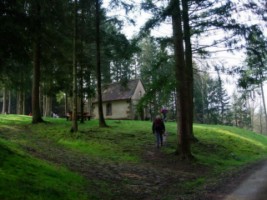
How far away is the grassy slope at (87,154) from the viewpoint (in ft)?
25.1

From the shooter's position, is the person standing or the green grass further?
the person standing

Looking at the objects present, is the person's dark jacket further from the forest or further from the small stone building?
the small stone building

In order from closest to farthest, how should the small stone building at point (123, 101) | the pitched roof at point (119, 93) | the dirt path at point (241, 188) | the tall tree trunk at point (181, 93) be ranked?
1. the dirt path at point (241, 188)
2. the tall tree trunk at point (181, 93)
3. the small stone building at point (123, 101)
4. the pitched roof at point (119, 93)

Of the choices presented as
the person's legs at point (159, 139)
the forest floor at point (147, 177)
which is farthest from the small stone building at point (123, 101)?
the forest floor at point (147, 177)

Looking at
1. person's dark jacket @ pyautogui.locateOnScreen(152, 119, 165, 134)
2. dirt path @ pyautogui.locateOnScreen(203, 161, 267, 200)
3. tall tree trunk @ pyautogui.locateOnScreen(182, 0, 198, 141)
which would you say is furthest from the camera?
person's dark jacket @ pyautogui.locateOnScreen(152, 119, 165, 134)

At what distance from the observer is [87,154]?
47.6 ft

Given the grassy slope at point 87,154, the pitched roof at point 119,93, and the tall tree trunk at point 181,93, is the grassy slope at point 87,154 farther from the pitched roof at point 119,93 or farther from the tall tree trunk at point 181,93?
the pitched roof at point 119,93

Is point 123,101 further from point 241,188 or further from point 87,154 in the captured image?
point 241,188

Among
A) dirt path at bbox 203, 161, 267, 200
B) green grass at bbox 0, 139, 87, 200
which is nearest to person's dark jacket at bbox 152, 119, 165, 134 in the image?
dirt path at bbox 203, 161, 267, 200

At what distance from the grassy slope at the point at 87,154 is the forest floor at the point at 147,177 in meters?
0.25

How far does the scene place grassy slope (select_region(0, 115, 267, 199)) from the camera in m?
7.64

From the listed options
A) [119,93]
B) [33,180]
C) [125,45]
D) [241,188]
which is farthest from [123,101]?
[33,180]

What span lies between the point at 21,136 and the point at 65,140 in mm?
2246

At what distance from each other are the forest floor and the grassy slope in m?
0.25
